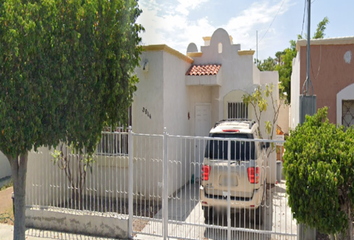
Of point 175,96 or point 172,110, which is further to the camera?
point 175,96

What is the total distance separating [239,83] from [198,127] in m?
2.14

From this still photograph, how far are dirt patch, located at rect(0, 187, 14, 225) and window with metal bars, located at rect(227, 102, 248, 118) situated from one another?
738 cm

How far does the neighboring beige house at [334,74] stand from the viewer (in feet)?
22.9

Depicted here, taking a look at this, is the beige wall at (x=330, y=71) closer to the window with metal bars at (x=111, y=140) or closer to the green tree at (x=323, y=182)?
the green tree at (x=323, y=182)

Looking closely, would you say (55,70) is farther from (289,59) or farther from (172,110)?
(289,59)

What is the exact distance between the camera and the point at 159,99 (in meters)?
8.14

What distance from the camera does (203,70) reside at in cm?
1020

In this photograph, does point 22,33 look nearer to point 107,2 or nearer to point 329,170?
point 107,2

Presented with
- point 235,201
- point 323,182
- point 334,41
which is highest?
point 334,41

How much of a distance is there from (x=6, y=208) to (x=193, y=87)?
6699 millimetres

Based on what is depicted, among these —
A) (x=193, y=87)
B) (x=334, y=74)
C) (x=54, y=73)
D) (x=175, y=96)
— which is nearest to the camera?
(x=54, y=73)

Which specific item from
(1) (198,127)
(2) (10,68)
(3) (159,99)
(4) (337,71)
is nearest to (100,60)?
(2) (10,68)

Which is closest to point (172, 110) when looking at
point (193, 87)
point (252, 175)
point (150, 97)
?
point (150, 97)

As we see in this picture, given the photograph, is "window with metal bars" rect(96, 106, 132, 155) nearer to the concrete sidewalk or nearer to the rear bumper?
the concrete sidewalk
